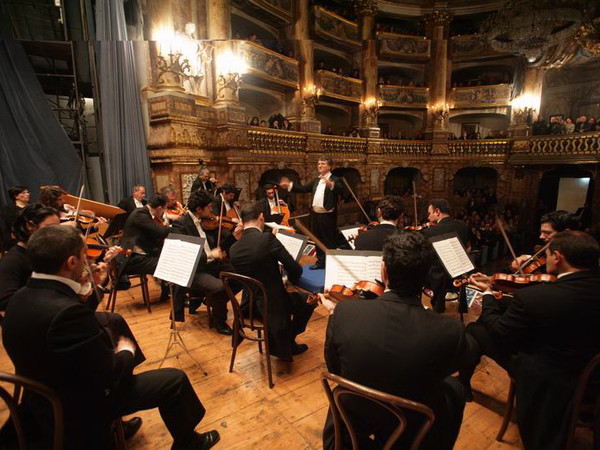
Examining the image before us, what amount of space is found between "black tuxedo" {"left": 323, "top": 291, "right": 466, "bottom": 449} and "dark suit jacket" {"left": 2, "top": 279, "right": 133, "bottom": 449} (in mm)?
1051

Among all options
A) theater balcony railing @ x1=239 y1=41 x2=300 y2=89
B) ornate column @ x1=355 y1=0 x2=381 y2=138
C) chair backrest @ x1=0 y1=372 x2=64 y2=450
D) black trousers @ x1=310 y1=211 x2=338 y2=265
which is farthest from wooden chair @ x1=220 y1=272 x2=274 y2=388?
ornate column @ x1=355 y1=0 x2=381 y2=138

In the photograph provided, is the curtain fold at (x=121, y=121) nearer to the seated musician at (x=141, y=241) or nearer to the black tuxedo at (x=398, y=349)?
the seated musician at (x=141, y=241)

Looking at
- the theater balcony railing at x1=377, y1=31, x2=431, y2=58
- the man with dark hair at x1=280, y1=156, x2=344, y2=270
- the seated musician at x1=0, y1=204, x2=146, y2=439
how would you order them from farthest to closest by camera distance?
the theater balcony railing at x1=377, y1=31, x2=431, y2=58, the man with dark hair at x1=280, y1=156, x2=344, y2=270, the seated musician at x1=0, y1=204, x2=146, y2=439

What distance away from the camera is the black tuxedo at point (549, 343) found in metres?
1.62

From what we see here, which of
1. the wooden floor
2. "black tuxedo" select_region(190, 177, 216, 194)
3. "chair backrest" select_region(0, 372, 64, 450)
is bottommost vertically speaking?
the wooden floor

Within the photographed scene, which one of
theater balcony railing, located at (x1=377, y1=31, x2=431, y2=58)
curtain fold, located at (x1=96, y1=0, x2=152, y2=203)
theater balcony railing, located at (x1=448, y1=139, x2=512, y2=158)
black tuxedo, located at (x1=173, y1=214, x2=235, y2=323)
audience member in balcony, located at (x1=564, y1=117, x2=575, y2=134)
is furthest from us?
theater balcony railing, located at (x1=448, y1=139, x2=512, y2=158)

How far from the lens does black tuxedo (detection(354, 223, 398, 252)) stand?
2.82 m

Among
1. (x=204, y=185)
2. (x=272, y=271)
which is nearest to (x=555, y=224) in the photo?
(x=272, y=271)

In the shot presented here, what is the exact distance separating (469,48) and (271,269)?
15135 mm

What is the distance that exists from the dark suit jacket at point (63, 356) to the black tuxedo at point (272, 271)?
122 centimetres

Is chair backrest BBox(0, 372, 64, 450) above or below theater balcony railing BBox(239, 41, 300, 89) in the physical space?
below

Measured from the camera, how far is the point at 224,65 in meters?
7.31

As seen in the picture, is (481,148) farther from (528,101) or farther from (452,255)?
(452,255)

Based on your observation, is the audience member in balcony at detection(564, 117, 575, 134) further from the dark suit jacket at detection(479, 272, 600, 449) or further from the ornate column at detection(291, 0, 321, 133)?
the dark suit jacket at detection(479, 272, 600, 449)
